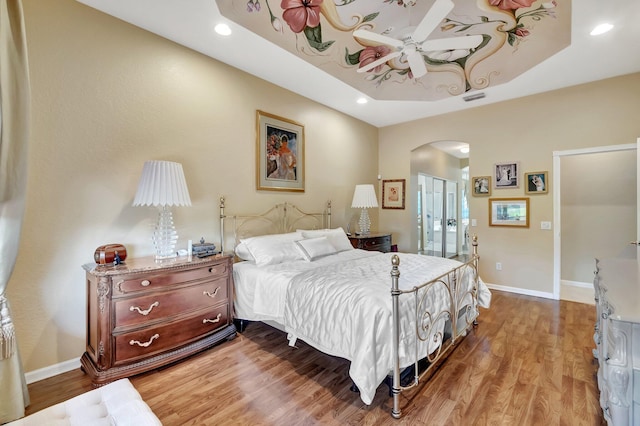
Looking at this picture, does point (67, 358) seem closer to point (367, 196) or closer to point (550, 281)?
point (367, 196)

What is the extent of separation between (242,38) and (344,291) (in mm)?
2679

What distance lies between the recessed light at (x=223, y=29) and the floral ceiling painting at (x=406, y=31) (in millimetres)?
145

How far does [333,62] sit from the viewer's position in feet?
11.3

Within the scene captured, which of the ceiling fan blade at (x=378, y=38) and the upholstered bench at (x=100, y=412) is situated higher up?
the ceiling fan blade at (x=378, y=38)

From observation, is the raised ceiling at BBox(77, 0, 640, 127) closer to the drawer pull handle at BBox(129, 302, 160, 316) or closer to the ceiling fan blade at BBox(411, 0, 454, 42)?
the ceiling fan blade at BBox(411, 0, 454, 42)

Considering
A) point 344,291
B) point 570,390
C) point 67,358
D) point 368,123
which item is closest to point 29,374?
point 67,358

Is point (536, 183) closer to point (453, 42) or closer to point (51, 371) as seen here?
point (453, 42)

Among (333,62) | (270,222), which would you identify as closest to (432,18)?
(333,62)

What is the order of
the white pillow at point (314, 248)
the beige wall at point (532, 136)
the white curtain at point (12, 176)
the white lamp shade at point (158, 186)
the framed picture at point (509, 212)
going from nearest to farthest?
1. the white curtain at point (12, 176)
2. the white lamp shade at point (158, 186)
3. the white pillow at point (314, 248)
4. the beige wall at point (532, 136)
5. the framed picture at point (509, 212)

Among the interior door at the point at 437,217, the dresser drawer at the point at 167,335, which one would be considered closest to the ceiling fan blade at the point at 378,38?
the dresser drawer at the point at 167,335

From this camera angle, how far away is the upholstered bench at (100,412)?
1.16 meters

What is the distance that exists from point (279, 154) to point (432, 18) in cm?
238

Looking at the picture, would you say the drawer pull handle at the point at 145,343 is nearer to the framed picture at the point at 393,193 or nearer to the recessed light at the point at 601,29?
the framed picture at the point at 393,193

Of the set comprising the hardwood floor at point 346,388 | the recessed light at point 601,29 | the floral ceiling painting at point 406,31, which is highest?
the floral ceiling painting at point 406,31
